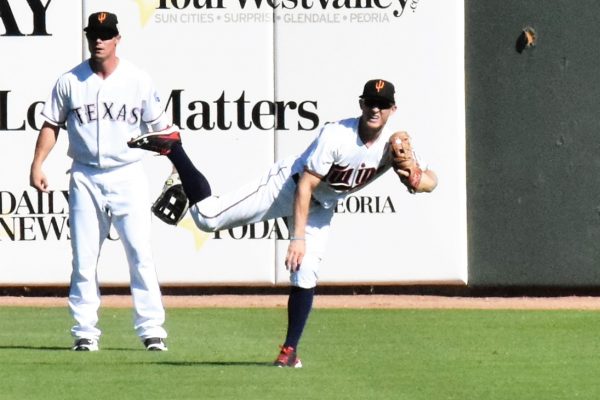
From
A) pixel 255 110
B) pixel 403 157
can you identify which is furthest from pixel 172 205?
pixel 255 110

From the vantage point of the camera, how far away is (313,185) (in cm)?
911

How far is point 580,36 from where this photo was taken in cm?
1414

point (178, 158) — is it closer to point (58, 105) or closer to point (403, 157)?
point (58, 105)

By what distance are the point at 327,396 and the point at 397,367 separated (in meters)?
1.36

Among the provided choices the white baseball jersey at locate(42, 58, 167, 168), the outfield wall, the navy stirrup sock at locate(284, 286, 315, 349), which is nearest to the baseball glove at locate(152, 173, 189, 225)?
the white baseball jersey at locate(42, 58, 167, 168)

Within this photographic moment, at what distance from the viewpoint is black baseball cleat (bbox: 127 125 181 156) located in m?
9.91

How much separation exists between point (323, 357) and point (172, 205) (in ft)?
4.29

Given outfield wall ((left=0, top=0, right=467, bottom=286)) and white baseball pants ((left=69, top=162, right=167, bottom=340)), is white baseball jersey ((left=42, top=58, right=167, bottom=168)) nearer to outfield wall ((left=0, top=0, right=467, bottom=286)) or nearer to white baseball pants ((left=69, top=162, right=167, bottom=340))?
white baseball pants ((left=69, top=162, right=167, bottom=340))

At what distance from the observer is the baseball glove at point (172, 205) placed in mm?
10133

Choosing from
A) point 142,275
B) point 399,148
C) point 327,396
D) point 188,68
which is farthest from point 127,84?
point 188,68

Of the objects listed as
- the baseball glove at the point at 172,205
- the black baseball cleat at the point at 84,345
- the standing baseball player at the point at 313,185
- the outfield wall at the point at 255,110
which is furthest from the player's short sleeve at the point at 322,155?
the outfield wall at the point at 255,110

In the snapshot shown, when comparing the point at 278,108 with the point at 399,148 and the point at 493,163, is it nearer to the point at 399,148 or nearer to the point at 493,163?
the point at 493,163

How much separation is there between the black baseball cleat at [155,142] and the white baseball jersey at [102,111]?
3.8 inches

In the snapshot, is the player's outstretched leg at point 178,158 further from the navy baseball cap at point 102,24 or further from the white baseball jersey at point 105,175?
the navy baseball cap at point 102,24
